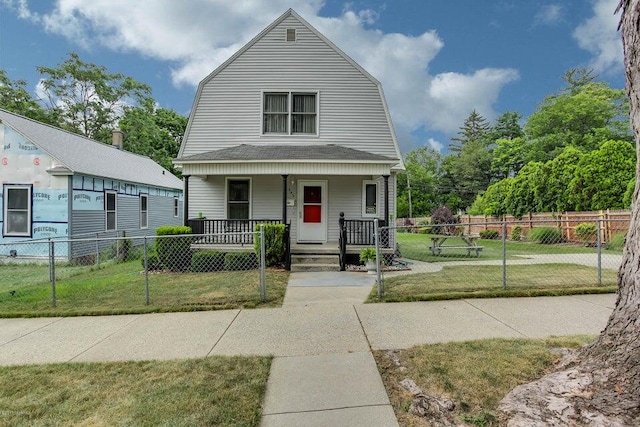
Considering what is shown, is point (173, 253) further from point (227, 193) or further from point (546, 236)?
point (546, 236)

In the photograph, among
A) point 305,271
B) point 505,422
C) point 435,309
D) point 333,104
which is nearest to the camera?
point 505,422

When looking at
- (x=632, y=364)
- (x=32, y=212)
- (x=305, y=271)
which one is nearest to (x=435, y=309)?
(x=632, y=364)

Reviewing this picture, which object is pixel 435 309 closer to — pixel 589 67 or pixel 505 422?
pixel 505 422

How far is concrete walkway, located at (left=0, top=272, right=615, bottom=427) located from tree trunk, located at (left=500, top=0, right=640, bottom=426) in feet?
3.57

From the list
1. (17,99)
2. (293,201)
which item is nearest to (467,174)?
(293,201)

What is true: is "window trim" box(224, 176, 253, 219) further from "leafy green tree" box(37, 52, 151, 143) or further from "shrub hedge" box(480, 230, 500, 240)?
"leafy green tree" box(37, 52, 151, 143)

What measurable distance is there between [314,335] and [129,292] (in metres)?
4.56

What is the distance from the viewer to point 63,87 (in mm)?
25578

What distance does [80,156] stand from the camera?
13094 mm

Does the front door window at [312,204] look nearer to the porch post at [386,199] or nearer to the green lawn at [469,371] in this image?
the porch post at [386,199]

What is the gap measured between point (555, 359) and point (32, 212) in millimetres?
14723

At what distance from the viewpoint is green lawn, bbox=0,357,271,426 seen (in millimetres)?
2484

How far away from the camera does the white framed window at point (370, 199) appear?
36.2 ft

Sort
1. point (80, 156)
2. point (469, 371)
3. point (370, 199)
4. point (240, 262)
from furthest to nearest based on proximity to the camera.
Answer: point (80, 156)
point (370, 199)
point (240, 262)
point (469, 371)
